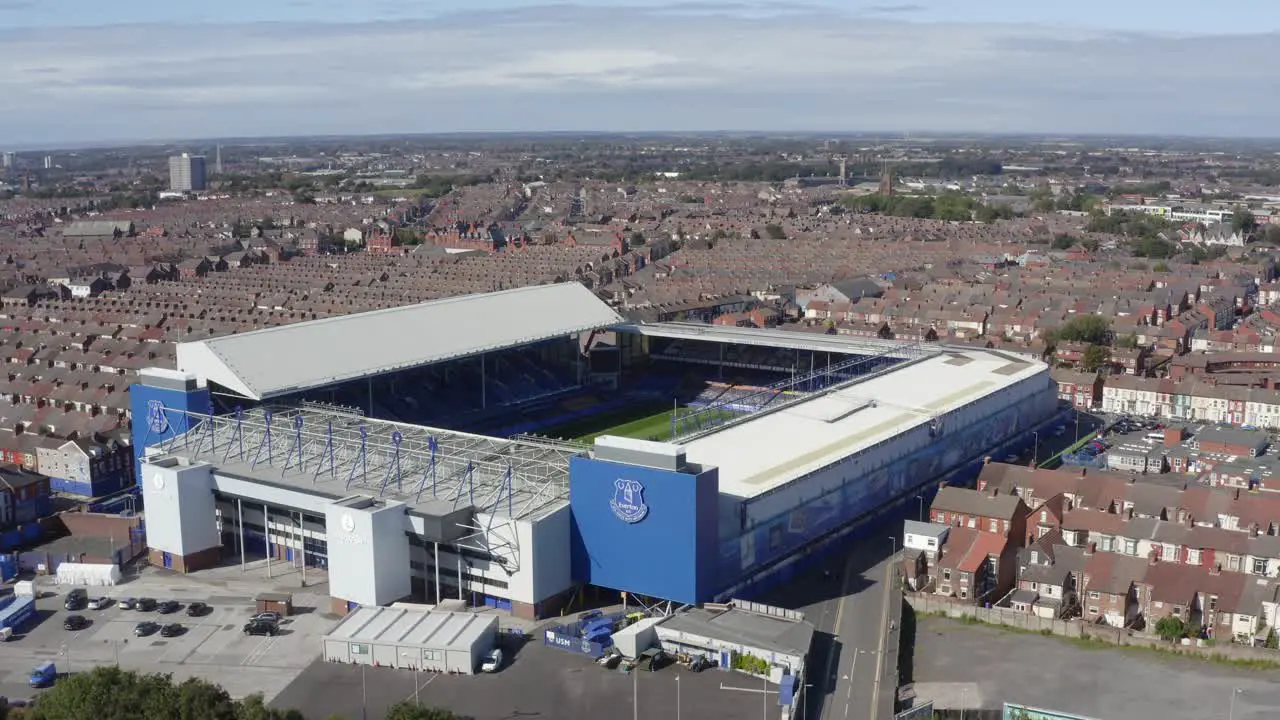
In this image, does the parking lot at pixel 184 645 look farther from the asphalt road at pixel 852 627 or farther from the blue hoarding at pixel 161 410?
the asphalt road at pixel 852 627

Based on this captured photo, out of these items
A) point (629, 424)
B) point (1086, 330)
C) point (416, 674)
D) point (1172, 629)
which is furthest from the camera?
point (1086, 330)

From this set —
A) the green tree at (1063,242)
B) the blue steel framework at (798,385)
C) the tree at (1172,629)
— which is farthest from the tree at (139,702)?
the green tree at (1063,242)

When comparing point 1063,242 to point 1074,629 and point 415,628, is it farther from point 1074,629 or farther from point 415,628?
point 415,628

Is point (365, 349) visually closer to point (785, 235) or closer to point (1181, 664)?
point (1181, 664)

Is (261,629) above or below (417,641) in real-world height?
below

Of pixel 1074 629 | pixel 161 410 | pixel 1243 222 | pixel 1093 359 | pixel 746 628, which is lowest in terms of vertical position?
pixel 1074 629

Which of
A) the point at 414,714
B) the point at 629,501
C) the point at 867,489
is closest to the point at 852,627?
the point at 629,501
